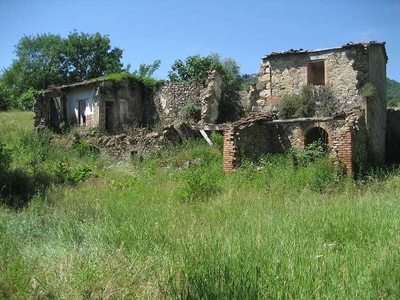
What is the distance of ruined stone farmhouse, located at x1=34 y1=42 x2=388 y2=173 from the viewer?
13906 millimetres

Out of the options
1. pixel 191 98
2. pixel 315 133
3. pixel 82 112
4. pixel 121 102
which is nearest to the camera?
pixel 315 133

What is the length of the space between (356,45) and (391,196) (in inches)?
351

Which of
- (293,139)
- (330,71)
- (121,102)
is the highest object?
(330,71)

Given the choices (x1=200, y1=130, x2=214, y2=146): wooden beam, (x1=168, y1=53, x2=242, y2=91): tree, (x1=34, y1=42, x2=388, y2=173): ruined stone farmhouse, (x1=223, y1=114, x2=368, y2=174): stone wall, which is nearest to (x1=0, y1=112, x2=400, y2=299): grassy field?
(x1=223, y1=114, x2=368, y2=174): stone wall

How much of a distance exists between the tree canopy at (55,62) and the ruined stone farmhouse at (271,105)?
65.8 ft

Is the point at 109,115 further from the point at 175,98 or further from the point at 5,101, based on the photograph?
the point at 5,101

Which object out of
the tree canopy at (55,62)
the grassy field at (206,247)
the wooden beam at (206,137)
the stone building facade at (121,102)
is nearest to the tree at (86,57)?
the tree canopy at (55,62)

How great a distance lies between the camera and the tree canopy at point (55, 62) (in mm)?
43250

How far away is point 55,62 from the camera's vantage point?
44375 mm

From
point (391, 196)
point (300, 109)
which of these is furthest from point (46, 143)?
point (391, 196)

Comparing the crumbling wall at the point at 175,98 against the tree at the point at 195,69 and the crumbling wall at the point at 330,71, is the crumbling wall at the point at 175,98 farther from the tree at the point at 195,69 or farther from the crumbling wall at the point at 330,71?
the tree at the point at 195,69

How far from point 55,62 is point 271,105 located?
1390 inches

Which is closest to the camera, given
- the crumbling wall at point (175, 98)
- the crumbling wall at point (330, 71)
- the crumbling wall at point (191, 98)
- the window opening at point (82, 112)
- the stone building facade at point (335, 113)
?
the stone building facade at point (335, 113)

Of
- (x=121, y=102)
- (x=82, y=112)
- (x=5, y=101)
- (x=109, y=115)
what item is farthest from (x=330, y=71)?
(x=5, y=101)
